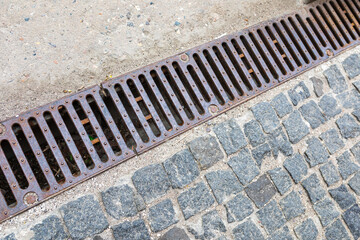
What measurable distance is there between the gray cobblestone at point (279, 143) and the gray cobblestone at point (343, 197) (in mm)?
515

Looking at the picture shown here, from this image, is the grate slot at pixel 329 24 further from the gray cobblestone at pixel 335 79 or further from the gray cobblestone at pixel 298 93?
the gray cobblestone at pixel 298 93

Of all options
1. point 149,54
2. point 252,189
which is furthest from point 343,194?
point 149,54

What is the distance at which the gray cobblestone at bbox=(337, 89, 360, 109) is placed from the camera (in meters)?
3.01

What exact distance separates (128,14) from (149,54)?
40 centimetres

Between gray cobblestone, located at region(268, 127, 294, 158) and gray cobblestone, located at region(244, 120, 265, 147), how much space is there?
0.09 meters

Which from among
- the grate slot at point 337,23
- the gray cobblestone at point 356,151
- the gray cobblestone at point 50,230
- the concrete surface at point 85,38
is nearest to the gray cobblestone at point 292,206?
the gray cobblestone at point 356,151

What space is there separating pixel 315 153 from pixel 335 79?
77 cm

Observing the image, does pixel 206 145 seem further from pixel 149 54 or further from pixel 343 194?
pixel 343 194

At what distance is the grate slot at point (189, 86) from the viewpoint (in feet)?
8.70

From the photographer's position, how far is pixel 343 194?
110 inches

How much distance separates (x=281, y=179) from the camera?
263 centimetres

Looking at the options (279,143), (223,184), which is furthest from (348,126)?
(223,184)

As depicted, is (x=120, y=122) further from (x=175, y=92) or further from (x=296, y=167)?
(x=296, y=167)

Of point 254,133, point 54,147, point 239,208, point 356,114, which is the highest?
point 54,147
